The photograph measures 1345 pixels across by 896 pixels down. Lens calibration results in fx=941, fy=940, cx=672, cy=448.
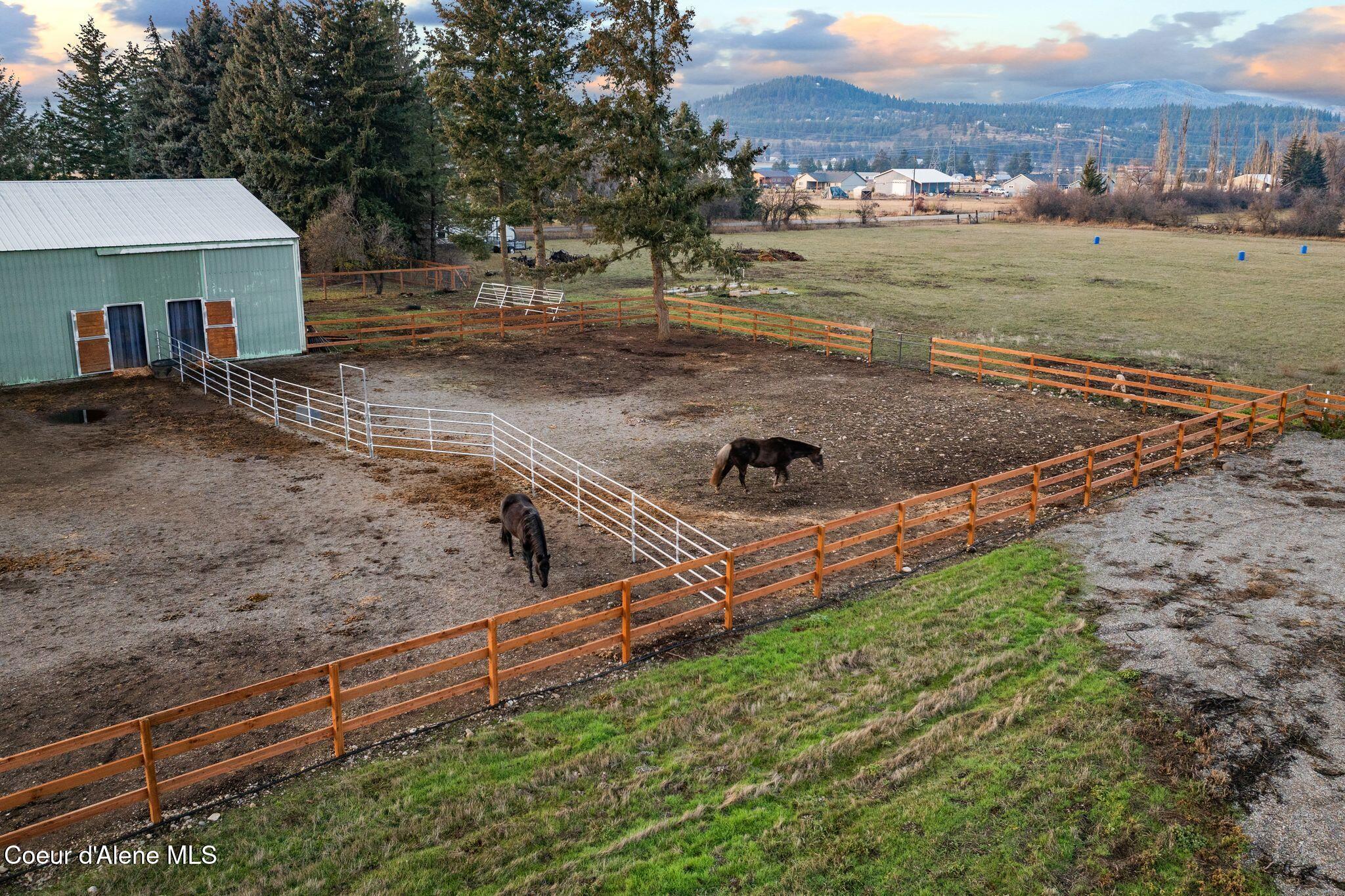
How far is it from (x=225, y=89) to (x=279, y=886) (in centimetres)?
4453

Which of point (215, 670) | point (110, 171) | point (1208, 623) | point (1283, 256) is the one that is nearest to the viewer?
point (215, 670)

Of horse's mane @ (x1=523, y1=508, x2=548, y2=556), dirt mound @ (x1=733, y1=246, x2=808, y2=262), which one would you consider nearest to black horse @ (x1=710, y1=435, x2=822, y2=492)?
horse's mane @ (x1=523, y1=508, x2=548, y2=556)

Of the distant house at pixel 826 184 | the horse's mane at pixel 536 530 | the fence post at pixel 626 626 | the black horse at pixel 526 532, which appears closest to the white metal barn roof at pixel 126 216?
the black horse at pixel 526 532

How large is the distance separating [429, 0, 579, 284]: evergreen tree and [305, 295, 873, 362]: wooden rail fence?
5041 mm

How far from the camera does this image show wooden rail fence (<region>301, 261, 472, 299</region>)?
41375 millimetres

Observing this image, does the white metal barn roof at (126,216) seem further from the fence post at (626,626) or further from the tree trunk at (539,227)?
the fence post at (626,626)

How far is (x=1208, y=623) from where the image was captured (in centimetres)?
1031

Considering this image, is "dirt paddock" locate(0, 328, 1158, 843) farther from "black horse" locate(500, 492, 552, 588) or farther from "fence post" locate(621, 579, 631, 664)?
"fence post" locate(621, 579, 631, 664)

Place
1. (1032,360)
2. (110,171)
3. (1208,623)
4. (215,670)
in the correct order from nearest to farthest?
1. (215,670)
2. (1208,623)
3. (1032,360)
4. (110,171)

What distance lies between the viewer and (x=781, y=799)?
7.36m

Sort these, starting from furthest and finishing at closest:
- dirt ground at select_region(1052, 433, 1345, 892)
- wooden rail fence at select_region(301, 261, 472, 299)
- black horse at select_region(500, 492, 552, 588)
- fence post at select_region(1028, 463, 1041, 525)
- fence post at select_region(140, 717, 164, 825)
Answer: wooden rail fence at select_region(301, 261, 472, 299) < fence post at select_region(1028, 463, 1041, 525) < black horse at select_region(500, 492, 552, 588) < dirt ground at select_region(1052, 433, 1345, 892) < fence post at select_region(140, 717, 164, 825)

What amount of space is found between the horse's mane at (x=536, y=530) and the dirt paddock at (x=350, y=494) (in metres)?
0.52

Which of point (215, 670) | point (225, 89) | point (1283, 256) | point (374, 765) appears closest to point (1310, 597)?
point (374, 765)

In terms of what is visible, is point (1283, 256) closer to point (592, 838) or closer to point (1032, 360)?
point (1032, 360)
